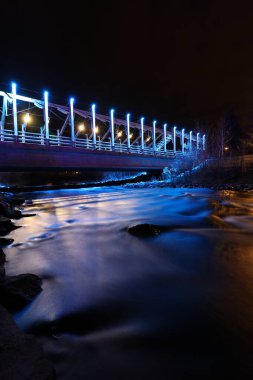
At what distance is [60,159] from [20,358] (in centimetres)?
2650

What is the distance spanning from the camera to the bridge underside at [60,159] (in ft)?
76.2

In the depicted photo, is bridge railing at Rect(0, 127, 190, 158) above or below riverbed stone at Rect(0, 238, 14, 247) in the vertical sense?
above

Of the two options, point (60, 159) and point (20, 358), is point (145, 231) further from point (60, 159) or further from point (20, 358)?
point (60, 159)

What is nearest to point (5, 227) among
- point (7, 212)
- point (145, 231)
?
point (7, 212)

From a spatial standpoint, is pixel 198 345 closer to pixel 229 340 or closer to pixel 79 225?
pixel 229 340

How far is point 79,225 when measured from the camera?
1022 cm

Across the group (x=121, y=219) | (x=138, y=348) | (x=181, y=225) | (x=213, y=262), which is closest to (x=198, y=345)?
(x=138, y=348)

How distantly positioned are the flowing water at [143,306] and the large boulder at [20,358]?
0.34m

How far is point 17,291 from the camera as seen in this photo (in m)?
3.70

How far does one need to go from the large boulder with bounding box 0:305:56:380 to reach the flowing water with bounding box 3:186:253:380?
341mm

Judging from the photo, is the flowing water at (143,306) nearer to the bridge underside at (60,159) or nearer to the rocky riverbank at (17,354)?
the rocky riverbank at (17,354)

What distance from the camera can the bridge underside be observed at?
23.2 m

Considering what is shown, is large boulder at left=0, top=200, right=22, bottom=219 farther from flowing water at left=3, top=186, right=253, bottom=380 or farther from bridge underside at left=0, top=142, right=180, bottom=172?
bridge underside at left=0, top=142, right=180, bottom=172

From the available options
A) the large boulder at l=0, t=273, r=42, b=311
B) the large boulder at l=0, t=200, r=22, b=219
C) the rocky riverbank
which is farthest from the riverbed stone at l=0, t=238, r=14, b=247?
the large boulder at l=0, t=200, r=22, b=219
